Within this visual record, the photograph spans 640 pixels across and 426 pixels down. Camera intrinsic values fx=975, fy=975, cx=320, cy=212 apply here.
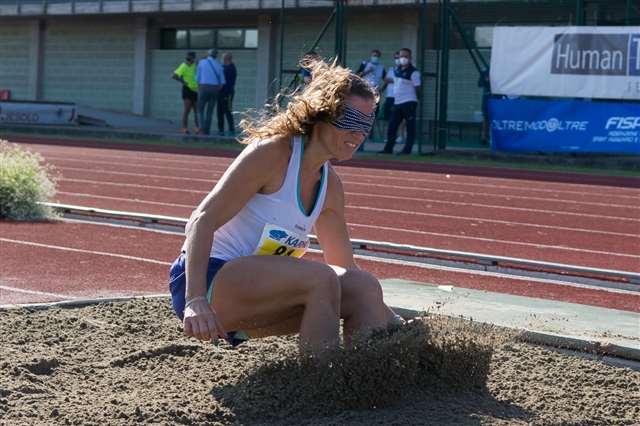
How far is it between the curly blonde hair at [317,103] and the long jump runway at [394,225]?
2.80 meters

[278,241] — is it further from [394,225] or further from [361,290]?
[394,225]

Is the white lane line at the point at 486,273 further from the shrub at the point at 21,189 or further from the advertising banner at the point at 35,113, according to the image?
the advertising banner at the point at 35,113

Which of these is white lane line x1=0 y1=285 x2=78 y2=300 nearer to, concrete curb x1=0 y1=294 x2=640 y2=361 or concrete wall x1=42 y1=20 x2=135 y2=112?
concrete curb x1=0 y1=294 x2=640 y2=361

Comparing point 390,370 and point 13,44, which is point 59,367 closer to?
point 390,370

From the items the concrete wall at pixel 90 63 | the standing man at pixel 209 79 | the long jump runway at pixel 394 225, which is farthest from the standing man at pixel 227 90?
the concrete wall at pixel 90 63

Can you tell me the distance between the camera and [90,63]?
3500cm

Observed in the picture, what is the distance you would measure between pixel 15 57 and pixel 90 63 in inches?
163

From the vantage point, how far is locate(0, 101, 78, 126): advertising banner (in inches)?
1128

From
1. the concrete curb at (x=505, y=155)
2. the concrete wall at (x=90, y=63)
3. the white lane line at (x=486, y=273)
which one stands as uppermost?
the concrete wall at (x=90, y=63)

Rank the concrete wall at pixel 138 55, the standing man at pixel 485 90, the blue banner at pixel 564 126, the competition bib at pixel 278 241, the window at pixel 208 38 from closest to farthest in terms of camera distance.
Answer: the competition bib at pixel 278 241 < the blue banner at pixel 564 126 < the standing man at pixel 485 90 < the concrete wall at pixel 138 55 < the window at pixel 208 38

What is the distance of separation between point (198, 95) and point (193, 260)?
2161cm

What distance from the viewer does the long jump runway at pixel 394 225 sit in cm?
723

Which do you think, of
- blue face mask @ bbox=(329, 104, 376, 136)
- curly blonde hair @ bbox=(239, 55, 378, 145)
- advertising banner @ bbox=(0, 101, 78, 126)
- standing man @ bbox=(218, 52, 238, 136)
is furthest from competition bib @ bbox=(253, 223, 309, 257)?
advertising banner @ bbox=(0, 101, 78, 126)

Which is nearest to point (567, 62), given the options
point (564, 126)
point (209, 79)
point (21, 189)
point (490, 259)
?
point (564, 126)
